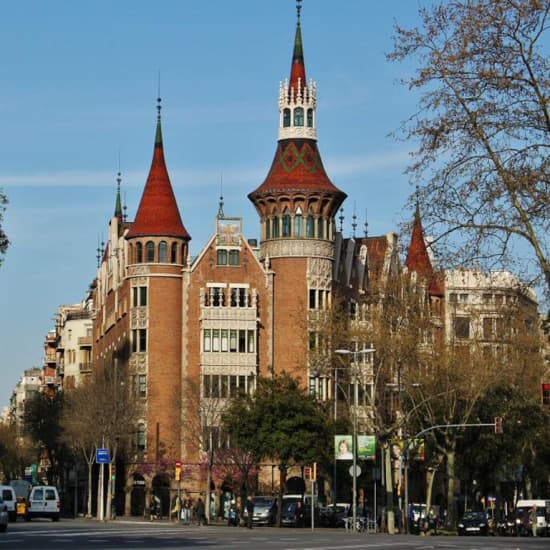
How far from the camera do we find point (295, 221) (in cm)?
9619

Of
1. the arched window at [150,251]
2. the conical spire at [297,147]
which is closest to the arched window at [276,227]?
the conical spire at [297,147]

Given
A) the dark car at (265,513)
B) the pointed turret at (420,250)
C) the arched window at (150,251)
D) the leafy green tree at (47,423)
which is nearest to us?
the pointed turret at (420,250)

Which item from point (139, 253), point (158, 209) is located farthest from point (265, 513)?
point (158, 209)

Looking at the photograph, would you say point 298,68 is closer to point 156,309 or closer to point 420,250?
point 156,309

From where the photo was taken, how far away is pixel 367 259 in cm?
10875

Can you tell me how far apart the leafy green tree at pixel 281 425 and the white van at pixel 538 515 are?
11355mm

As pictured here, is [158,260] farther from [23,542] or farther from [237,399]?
[23,542]

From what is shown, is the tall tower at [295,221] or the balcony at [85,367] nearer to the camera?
the tall tower at [295,221]

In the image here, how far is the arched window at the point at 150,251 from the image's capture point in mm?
96125

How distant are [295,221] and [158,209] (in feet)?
30.9

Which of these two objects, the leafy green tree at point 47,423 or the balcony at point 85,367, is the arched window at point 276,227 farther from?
the balcony at point 85,367

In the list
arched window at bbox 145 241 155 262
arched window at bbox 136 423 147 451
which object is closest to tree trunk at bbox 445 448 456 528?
arched window at bbox 136 423 147 451

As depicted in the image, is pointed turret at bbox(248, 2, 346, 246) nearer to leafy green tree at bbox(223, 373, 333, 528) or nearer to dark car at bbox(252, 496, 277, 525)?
leafy green tree at bbox(223, 373, 333, 528)

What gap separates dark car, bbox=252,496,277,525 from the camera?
74438 mm
